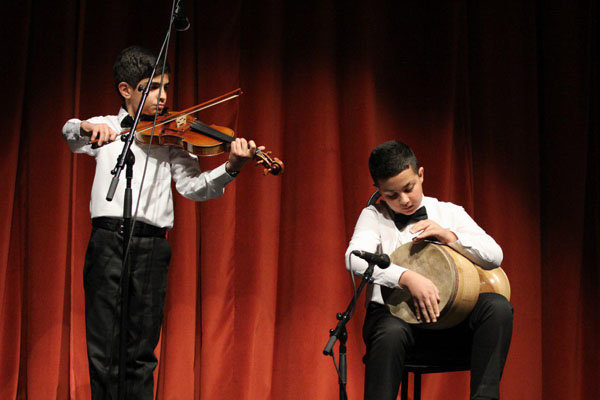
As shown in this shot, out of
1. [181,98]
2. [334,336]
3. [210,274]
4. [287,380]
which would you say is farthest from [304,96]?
[334,336]

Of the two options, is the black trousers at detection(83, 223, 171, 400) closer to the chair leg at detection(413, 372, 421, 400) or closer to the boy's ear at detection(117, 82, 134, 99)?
the boy's ear at detection(117, 82, 134, 99)

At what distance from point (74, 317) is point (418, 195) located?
1871 millimetres

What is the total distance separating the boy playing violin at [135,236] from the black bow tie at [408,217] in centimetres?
67

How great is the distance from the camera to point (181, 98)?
318 cm

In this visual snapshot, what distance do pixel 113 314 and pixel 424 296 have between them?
1.12 meters

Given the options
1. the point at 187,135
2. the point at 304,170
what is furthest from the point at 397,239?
the point at 304,170

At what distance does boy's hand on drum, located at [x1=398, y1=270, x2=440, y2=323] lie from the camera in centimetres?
200

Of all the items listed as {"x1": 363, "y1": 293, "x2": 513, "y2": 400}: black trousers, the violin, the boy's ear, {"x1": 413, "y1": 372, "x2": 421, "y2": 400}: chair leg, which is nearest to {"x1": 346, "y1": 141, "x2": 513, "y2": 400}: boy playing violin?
{"x1": 363, "y1": 293, "x2": 513, "y2": 400}: black trousers

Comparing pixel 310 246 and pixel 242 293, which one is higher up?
pixel 310 246

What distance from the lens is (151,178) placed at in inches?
88.7

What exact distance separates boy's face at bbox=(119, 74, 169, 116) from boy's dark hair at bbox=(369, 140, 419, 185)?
2.75 feet

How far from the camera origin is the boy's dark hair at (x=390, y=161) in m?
2.23

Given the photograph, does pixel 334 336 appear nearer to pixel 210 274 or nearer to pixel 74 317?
pixel 210 274

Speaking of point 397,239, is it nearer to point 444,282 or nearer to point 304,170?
point 444,282
